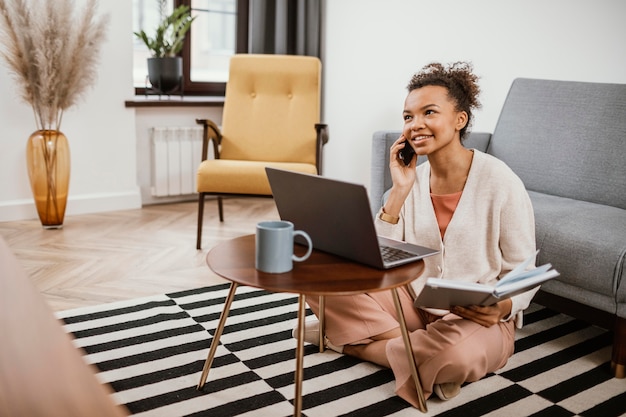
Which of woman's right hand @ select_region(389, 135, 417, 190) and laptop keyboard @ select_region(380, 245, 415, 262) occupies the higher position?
woman's right hand @ select_region(389, 135, 417, 190)

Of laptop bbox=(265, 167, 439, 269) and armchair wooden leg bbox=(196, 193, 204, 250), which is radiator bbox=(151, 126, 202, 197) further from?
laptop bbox=(265, 167, 439, 269)

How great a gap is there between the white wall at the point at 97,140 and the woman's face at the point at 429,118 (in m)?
2.58

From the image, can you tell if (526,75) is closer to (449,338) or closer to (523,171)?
(523,171)

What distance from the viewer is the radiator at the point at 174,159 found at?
421cm

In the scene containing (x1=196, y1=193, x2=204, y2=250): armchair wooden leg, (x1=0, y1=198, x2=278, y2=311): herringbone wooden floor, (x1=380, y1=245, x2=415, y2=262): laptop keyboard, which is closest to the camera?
(x1=380, y1=245, x2=415, y2=262): laptop keyboard

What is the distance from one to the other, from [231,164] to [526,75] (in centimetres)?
151

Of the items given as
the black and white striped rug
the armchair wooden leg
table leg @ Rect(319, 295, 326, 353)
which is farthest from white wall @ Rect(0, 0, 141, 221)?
table leg @ Rect(319, 295, 326, 353)

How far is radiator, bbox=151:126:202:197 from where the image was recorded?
4211 mm

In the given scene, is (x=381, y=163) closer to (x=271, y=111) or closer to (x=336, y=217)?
(x=271, y=111)

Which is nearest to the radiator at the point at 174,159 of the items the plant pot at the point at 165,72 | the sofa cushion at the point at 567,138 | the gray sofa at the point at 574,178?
the plant pot at the point at 165,72

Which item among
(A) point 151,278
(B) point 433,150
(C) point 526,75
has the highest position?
(C) point 526,75

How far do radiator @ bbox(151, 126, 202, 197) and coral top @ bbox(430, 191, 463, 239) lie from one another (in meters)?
2.63

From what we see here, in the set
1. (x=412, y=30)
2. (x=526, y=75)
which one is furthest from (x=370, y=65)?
(x=526, y=75)

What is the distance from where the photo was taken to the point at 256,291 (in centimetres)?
273
